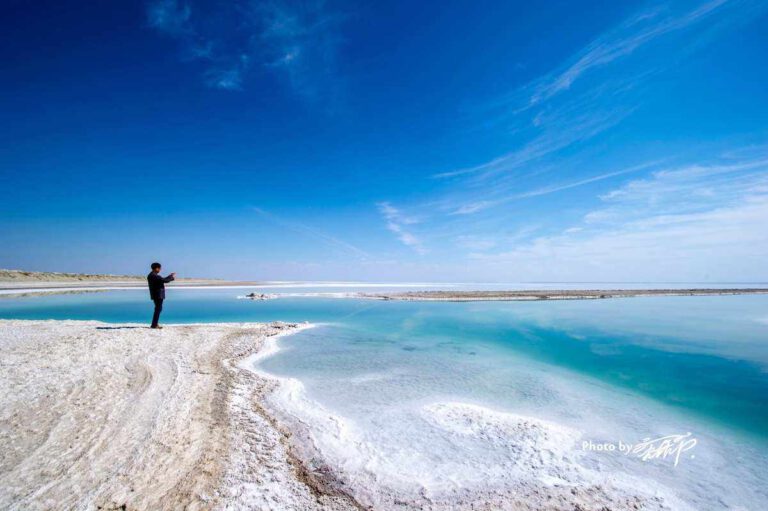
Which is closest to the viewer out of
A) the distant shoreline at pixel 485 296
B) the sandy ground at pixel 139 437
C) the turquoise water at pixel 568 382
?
the sandy ground at pixel 139 437

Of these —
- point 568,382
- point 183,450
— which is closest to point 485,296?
point 568,382

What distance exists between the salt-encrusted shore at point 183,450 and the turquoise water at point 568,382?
676mm

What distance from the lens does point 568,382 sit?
8703mm

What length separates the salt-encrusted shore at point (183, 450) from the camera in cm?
353

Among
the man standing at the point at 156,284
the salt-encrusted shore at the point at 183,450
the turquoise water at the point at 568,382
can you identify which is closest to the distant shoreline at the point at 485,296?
the turquoise water at the point at 568,382

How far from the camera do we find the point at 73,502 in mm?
3256

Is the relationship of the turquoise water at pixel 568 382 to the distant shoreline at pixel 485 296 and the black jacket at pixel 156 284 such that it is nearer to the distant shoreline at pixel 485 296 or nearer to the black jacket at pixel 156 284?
the black jacket at pixel 156 284

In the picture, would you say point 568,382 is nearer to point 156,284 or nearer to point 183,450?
point 183,450

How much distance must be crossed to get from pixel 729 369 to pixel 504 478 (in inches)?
433

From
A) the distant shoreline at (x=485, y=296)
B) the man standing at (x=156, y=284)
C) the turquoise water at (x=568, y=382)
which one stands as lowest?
the turquoise water at (x=568, y=382)

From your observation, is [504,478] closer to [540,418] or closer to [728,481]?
[540,418]

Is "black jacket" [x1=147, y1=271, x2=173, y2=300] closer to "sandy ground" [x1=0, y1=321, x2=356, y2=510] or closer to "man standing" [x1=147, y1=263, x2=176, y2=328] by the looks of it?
"man standing" [x1=147, y1=263, x2=176, y2=328]

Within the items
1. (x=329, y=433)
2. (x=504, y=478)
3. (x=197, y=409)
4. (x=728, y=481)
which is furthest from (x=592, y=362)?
(x=197, y=409)

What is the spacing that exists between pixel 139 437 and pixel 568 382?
371 inches
